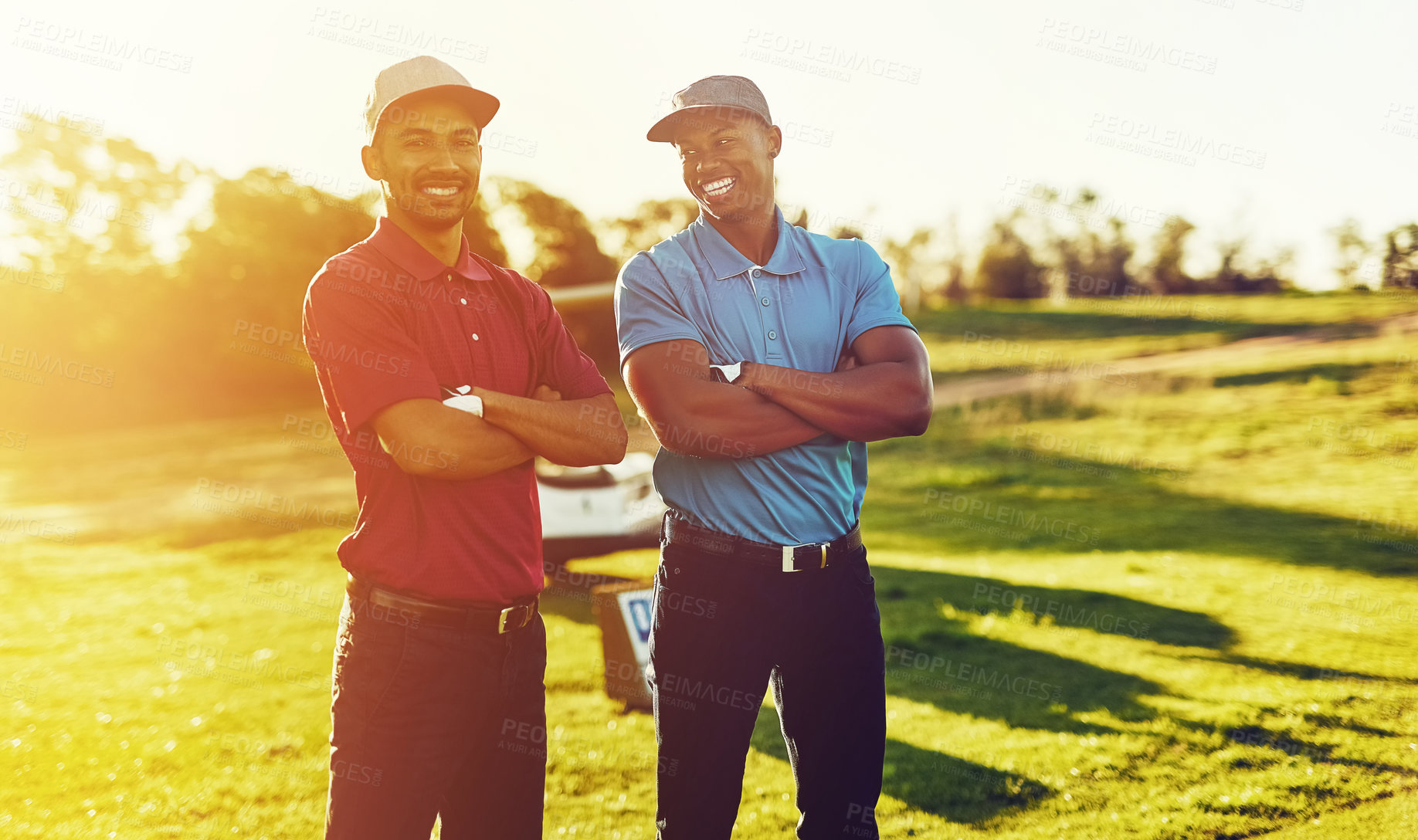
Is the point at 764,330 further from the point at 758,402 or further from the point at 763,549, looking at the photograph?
the point at 763,549

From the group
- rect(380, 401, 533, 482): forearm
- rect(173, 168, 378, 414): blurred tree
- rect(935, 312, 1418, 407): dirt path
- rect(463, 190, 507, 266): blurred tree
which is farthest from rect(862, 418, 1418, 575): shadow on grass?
rect(173, 168, 378, 414): blurred tree

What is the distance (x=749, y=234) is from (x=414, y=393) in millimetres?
1135

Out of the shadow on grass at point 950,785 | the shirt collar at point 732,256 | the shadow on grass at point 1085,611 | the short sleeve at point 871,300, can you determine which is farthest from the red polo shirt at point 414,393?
the shadow on grass at point 1085,611

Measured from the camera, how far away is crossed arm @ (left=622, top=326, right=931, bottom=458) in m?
2.51

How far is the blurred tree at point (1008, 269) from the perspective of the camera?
4897cm

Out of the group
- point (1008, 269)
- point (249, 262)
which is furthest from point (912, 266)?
point (249, 262)

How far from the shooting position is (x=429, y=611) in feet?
7.09

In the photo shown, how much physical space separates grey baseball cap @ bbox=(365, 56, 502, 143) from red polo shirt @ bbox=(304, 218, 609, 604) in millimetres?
278

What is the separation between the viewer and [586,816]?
14.5ft

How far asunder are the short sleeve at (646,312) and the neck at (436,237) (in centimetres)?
50

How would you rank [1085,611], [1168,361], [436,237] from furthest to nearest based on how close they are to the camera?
1. [1168,361]
2. [1085,611]
3. [436,237]

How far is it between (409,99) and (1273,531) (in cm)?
1200

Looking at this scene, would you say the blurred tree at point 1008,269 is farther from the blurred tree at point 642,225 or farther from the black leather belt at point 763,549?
the black leather belt at point 763,549

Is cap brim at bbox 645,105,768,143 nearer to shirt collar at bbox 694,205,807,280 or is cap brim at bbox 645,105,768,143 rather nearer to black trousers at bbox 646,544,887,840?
shirt collar at bbox 694,205,807,280
